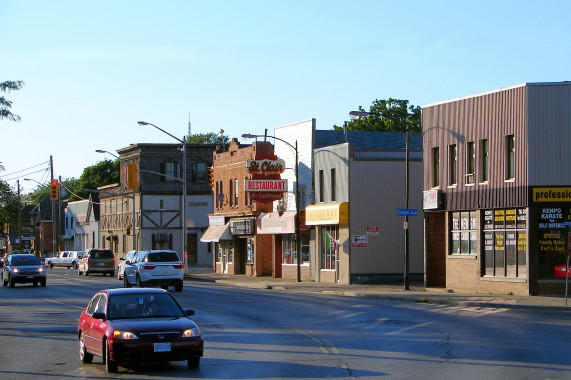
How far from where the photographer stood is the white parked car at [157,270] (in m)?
37.3

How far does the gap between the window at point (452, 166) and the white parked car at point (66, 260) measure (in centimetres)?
5235

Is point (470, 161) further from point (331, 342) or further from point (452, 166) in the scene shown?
point (331, 342)

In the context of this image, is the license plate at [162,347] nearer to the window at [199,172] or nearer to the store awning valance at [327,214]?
the store awning valance at [327,214]

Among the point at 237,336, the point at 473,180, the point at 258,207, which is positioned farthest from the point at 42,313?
the point at 258,207

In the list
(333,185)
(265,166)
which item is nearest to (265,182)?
(265,166)

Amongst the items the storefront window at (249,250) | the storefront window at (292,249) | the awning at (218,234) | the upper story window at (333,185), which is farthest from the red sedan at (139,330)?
the awning at (218,234)

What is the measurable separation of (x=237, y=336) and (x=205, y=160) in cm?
6173

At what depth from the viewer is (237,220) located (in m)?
57.6

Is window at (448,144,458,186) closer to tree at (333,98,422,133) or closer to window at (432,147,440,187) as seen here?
window at (432,147,440,187)

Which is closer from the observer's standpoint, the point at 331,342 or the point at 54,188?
the point at 331,342

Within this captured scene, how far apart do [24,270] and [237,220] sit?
672 inches

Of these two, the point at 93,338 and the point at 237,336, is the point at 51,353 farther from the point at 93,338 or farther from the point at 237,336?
the point at 237,336

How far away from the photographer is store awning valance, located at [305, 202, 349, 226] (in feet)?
140

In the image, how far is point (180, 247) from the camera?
8094 cm
